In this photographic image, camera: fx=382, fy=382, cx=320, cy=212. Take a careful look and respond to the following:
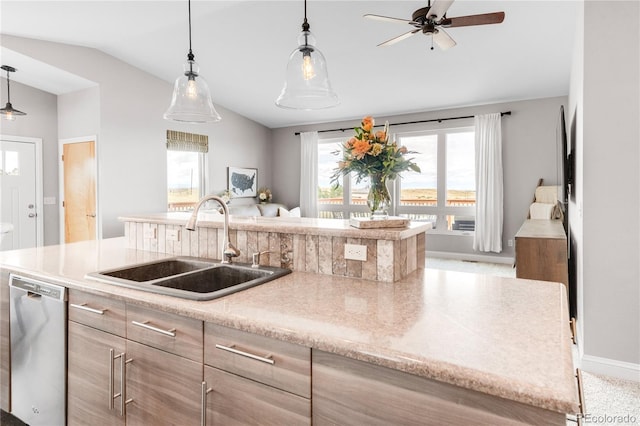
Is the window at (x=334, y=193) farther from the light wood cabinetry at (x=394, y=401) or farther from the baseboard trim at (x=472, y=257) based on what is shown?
the light wood cabinetry at (x=394, y=401)

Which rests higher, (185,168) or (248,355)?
(185,168)

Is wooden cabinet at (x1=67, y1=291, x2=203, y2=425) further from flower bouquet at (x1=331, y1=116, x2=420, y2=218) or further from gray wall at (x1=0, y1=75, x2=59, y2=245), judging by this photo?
gray wall at (x1=0, y1=75, x2=59, y2=245)

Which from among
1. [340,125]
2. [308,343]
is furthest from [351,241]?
[340,125]

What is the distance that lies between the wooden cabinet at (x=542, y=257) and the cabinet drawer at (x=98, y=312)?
3129mm

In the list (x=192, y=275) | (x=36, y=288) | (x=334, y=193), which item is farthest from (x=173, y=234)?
(x=334, y=193)

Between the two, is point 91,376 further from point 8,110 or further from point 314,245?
point 8,110

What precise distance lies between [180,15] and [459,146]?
15.3ft

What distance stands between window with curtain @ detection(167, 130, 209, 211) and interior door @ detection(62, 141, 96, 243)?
1173mm

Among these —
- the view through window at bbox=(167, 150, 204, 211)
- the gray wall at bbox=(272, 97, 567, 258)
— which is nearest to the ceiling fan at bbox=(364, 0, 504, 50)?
the gray wall at bbox=(272, 97, 567, 258)

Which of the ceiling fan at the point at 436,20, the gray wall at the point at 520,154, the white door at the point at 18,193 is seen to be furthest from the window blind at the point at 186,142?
the ceiling fan at the point at 436,20

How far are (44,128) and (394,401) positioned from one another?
6.45m

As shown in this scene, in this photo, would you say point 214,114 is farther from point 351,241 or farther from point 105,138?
point 105,138

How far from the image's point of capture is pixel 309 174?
789 cm

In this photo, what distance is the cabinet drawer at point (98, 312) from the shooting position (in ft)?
5.06
